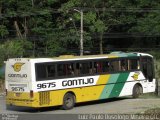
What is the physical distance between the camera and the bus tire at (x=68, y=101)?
26.2m

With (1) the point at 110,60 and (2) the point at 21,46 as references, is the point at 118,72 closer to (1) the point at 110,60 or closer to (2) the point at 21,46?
(1) the point at 110,60

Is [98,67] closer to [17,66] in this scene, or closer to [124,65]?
[124,65]

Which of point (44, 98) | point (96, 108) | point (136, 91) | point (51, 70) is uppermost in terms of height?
point (51, 70)

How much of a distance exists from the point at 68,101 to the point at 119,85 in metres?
4.44

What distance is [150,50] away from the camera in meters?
80.1

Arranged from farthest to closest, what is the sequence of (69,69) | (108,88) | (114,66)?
(114,66) → (108,88) → (69,69)

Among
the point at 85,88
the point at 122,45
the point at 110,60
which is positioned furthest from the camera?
the point at 122,45

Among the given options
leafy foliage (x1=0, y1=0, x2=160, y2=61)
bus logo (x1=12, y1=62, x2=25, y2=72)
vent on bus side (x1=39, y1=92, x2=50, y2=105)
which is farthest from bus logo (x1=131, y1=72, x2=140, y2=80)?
leafy foliage (x1=0, y1=0, x2=160, y2=61)

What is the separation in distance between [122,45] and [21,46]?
55.0 feet

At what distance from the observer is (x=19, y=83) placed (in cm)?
2523

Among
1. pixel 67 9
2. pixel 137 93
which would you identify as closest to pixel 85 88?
pixel 137 93

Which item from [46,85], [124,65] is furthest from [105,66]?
[46,85]

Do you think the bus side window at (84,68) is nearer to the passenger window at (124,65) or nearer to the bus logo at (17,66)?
the passenger window at (124,65)

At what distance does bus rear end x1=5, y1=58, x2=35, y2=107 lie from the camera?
81.3 ft
